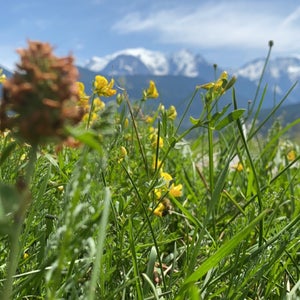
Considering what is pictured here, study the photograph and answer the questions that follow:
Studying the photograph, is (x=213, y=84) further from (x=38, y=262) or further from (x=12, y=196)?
(x=12, y=196)

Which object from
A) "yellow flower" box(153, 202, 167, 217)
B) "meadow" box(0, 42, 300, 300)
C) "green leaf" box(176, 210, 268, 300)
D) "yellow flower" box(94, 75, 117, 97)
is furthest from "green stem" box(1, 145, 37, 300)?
"yellow flower" box(94, 75, 117, 97)

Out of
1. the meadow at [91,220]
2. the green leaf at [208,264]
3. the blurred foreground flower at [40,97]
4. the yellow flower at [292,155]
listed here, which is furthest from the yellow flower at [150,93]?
the blurred foreground flower at [40,97]

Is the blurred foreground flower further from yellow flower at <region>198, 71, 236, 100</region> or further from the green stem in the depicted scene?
yellow flower at <region>198, 71, 236, 100</region>

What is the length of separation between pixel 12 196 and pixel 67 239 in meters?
0.11

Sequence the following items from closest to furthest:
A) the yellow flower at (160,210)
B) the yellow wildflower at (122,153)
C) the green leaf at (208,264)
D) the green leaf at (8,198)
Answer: the green leaf at (8,198) < the green leaf at (208,264) < the yellow wildflower at (122,153) < the yellow flower at (160,210)

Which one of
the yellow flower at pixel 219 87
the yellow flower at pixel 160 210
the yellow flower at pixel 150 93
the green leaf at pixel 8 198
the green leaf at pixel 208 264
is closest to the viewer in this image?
the green leaf at pixel 8 198

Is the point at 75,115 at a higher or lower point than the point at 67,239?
higher

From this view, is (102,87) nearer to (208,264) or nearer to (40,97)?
(208,264)

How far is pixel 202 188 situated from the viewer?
3598 mm

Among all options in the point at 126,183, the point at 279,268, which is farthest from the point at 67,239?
the point at 126,183

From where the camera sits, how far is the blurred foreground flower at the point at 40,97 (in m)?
0.60

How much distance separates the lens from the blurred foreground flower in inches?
23.7

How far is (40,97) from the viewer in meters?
0.63

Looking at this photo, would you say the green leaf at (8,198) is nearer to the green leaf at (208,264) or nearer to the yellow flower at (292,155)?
the green leaf at (208,264)
